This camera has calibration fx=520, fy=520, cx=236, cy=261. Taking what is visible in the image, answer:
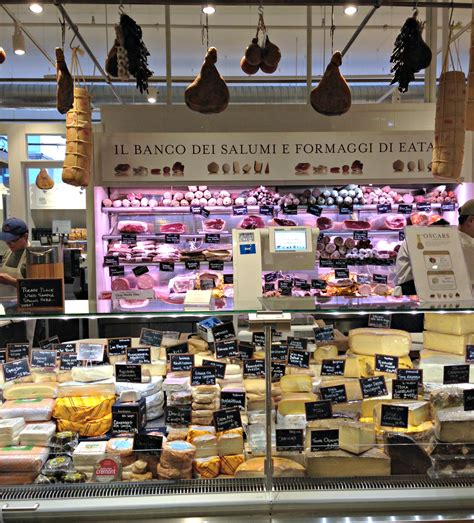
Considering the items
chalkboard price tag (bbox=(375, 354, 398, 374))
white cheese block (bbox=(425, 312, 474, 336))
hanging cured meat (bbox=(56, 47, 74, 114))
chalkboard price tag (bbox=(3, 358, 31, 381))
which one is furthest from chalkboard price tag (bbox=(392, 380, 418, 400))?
hanging cured meat (bbox=(56, 47, 74, 114))

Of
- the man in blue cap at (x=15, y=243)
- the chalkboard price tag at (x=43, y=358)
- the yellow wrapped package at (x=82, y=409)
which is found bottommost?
the yellow wrapped package at (x=82, y=409)

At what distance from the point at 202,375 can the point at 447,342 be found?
1293 mm

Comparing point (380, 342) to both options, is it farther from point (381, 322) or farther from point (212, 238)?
point (212, 238)

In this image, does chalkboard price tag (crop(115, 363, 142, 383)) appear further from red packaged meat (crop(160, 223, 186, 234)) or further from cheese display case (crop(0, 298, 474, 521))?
red packaged meat (crop(160, 223, 186, 234))

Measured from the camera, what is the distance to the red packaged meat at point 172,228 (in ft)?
22.4

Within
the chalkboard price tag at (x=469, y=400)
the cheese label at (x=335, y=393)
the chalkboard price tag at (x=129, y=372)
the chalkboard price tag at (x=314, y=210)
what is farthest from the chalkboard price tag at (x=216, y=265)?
the chalkboard price tag at (x=469, y=400)

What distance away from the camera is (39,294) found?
221cm

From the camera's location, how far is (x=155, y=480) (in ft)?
6.40

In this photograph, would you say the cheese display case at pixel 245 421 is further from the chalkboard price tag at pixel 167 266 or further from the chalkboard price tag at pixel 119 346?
the chalkboard price tag at pixel 167 266

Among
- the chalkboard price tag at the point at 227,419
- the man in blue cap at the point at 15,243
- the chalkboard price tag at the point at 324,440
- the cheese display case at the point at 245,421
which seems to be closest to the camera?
the cheese display case at the point at 245,421

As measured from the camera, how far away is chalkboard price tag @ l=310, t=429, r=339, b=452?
2027mm

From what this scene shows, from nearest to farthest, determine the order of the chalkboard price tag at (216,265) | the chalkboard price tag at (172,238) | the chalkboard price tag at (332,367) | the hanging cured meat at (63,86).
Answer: the chalkboard price tag at (332,367) → the hanging cured meat at (63,86) → the chalkboard price tag at (216,265) → the chalkboard price tag at (172,238)

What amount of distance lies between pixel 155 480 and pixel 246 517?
0.38m

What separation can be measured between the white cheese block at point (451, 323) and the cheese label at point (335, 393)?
750mm
